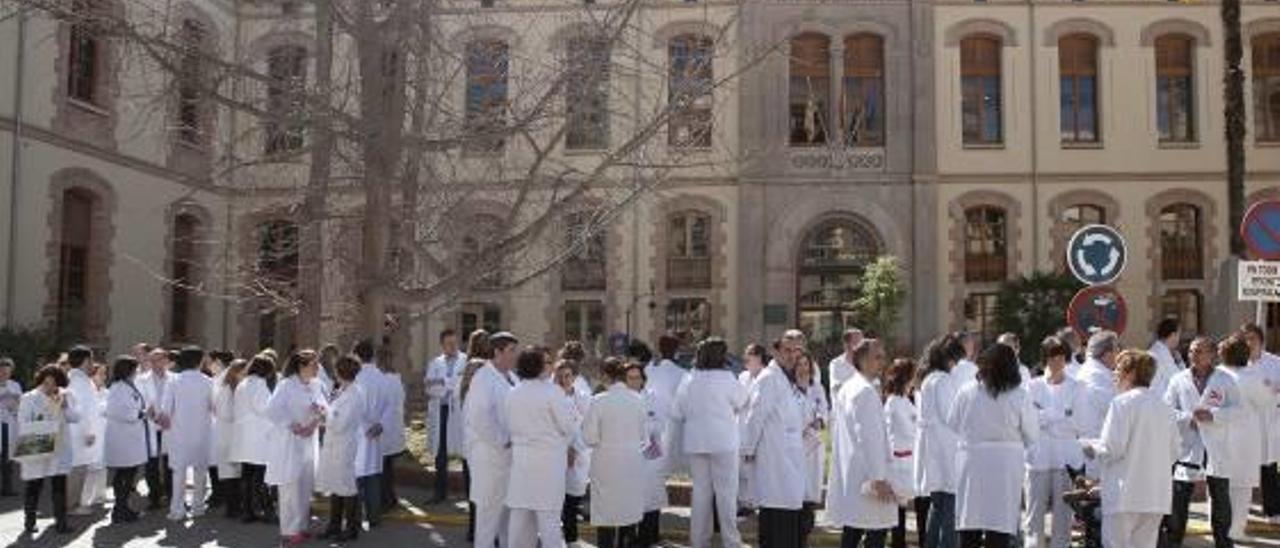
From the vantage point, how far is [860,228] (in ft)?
99.1

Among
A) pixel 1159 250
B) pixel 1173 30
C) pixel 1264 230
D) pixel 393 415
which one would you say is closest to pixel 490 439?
pixel 393 415

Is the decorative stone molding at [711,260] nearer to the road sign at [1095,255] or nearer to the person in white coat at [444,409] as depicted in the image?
the person in white coat at [444,409]

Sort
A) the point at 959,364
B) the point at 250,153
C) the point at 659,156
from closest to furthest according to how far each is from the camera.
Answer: the point at 959,364 → the point at 659,156 → the point at 250,153

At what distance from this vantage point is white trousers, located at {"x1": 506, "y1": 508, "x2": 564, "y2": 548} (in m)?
10.2

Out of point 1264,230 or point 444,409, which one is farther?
point 444,409

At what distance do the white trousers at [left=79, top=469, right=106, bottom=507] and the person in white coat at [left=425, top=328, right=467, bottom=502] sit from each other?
3.85 metres

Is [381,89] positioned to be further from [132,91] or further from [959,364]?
[132,91]

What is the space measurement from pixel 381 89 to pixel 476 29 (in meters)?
1.42

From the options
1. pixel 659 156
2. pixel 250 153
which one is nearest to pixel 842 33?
pixel 659 156

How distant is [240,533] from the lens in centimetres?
1274

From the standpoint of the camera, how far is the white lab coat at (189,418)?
13.7m

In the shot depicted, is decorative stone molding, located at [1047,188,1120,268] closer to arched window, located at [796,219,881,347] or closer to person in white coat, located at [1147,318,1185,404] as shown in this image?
arched window, located at [796,219,881,347]

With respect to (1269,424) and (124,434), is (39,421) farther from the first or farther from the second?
(1269,424)

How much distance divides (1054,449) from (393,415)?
718 cm
